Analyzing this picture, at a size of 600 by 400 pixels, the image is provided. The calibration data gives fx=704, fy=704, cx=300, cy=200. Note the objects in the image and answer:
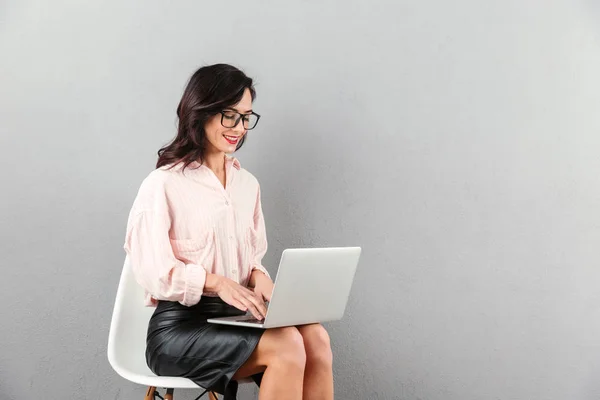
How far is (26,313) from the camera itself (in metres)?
2.32

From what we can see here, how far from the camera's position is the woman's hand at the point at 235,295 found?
5.65 feet

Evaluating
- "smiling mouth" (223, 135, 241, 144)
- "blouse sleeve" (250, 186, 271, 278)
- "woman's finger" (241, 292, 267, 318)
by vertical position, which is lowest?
"woman's finger" (241, 292, 267, 318)

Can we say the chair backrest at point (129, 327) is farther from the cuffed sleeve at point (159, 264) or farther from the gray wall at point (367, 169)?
the gray wall at point (367, 169)

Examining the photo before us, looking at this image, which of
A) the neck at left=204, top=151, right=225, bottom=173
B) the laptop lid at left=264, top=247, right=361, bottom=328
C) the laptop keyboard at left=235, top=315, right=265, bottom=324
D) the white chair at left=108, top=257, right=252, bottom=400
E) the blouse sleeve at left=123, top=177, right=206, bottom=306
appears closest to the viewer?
the laptop lid at left=264, top=247, right=361, bottom=328

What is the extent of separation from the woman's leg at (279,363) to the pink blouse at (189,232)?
0.22 meters

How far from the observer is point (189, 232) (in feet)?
6.18

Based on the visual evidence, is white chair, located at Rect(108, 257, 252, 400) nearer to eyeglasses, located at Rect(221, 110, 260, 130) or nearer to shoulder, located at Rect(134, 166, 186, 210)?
shoulder, located at Rect(134, 166, 186, 210)

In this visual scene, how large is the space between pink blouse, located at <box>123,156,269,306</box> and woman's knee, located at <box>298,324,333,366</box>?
28cm

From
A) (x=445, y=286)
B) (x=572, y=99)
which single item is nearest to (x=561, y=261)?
(x=445, y=286)

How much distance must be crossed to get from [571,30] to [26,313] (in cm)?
199

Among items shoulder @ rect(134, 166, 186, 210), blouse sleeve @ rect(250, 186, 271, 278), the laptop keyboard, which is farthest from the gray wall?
the laptop keyboard

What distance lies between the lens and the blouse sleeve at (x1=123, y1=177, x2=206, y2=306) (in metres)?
1.76

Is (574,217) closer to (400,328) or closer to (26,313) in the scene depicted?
(400,328)

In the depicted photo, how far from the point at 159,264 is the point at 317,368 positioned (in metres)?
0.47
